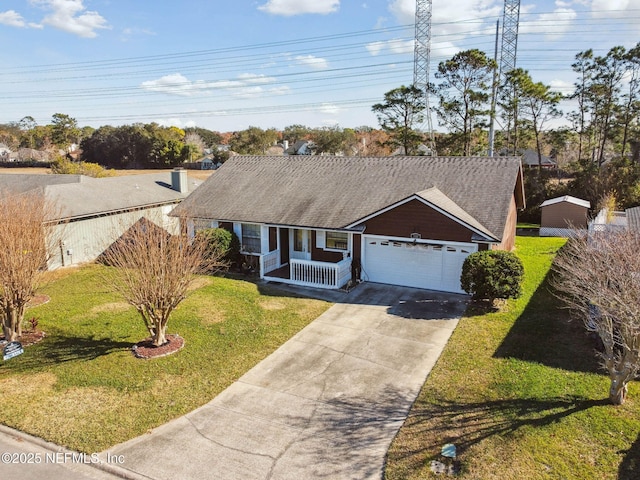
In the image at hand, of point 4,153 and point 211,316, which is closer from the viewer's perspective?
point 211,316

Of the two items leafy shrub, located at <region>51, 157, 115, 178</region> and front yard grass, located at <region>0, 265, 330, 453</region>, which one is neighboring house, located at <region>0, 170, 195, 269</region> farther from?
leafy shrub, located at <region>51, 157, 115, 178</region>

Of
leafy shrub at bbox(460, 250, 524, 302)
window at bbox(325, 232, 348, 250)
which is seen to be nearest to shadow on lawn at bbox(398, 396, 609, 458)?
leafy shrub at bbox(460, 250, 524, 302)

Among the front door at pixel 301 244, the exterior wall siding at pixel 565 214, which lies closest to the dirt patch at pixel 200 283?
the front door at pixel 301 244

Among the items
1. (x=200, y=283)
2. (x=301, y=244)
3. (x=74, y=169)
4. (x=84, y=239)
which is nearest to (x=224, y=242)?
(x=200, y=283)

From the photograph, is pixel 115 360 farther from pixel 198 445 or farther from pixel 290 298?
pixel 290 298

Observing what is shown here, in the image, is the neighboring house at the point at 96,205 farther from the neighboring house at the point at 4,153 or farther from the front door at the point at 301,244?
the neighboring house at the point at 4,153

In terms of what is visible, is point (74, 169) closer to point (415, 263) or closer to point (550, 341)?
point (415, 263)
